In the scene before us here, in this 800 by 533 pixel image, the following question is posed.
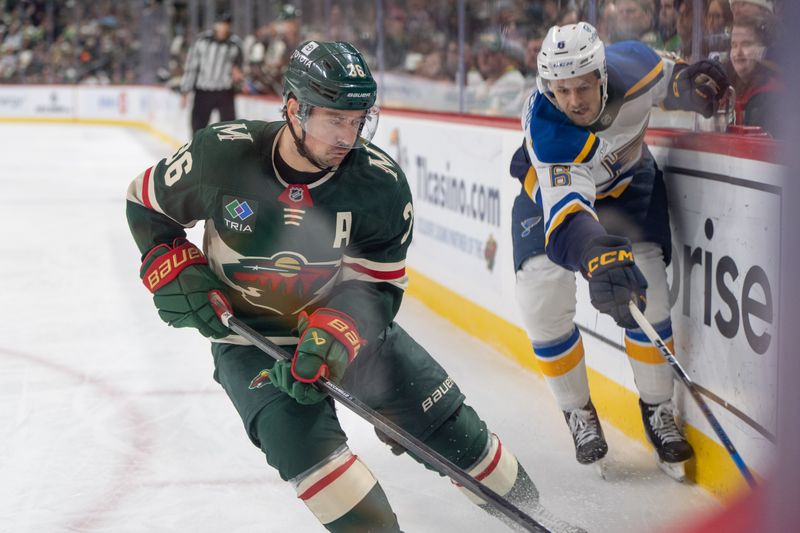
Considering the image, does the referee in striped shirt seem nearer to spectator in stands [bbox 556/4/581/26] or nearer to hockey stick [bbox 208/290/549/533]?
spectator in stands [bbox 556/4/581/26]

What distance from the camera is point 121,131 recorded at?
16.3 metres

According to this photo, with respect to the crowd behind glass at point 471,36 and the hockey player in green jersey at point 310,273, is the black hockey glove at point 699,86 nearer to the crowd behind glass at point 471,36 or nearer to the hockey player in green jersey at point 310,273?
the crowd behind glass at point 471,36

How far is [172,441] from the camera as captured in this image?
9.40 feet

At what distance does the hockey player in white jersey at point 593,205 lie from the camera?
2.38 metres

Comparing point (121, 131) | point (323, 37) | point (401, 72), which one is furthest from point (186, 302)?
point (121, 131)

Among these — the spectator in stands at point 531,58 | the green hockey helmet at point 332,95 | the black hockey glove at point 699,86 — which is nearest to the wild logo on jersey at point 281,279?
the green hockey helmet at point 332,95

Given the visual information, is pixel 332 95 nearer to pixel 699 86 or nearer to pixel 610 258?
pixel 610 258

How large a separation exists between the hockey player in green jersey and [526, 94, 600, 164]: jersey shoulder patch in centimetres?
62

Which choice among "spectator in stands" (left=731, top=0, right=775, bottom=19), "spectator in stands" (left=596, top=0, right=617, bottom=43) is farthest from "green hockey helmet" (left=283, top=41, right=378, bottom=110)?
"spectator in stands" (left=596, top=0, right=617, bottom=43)

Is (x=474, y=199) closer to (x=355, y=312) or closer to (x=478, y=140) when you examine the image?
(x=478, y=140)

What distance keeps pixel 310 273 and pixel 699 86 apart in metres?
1.17

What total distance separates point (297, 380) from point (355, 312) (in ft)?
0.66

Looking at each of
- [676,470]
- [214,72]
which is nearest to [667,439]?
[676,470]

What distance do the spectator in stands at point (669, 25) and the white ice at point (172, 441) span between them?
0.93 m
